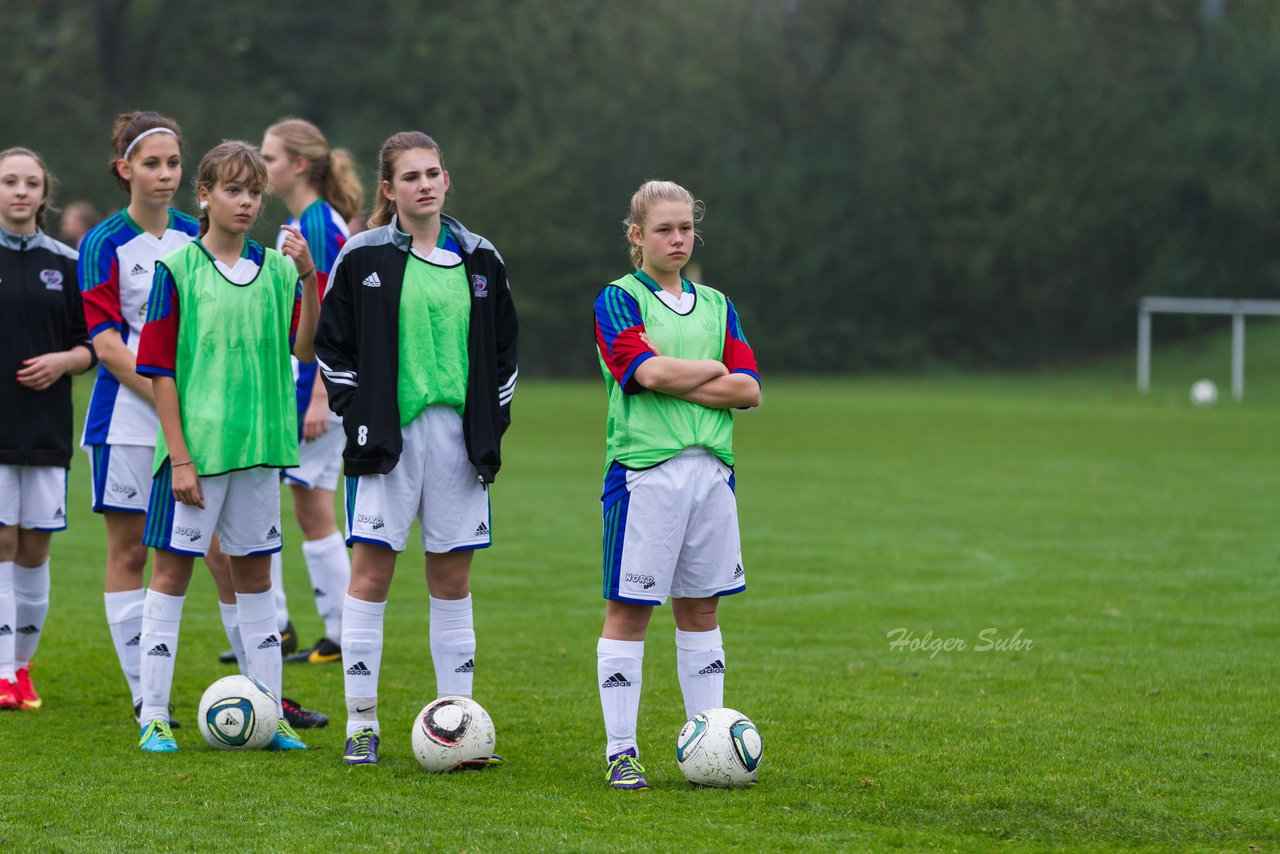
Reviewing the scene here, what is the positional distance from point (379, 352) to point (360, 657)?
1015mm

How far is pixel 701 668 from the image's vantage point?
518cm

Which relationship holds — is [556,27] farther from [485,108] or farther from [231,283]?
[231,283]

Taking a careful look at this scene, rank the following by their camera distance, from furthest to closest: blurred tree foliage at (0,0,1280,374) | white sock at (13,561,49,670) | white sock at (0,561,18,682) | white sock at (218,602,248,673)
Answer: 1. blurred tree foliage at (0,0,1280,374)
2. white sock at (13,561,49,670)
3. white sock at (0,561,18,682)
4. white sock at (218,602,248,673)

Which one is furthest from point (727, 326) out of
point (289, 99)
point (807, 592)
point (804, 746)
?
point (289, 99)

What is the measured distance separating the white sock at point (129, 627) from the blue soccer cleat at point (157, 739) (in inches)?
19.5

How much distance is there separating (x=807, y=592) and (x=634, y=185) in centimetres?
3521

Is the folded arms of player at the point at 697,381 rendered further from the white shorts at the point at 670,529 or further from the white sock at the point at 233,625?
the white sock at the point at 233,625

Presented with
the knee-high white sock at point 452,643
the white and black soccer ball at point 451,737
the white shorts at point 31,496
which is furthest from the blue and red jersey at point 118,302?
the white and black soccer ball at point 451,737

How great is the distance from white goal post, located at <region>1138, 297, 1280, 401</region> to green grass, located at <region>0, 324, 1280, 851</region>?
1988 centimetres

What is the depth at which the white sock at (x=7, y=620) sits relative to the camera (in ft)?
20.5

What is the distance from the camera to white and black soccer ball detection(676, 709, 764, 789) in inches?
194

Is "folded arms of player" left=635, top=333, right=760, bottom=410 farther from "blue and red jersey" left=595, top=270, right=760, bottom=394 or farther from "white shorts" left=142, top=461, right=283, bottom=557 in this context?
"white shorts" left=142, top=461, right=283, bottom=557

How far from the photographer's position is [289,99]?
149 feet

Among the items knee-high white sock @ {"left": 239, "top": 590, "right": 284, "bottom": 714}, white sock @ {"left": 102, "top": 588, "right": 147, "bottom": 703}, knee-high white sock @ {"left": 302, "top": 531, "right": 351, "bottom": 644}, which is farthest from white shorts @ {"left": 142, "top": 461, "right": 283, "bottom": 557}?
knee-high white sock @ {"left": 302, "top": 531, "right": 351, "bottom": 644}
